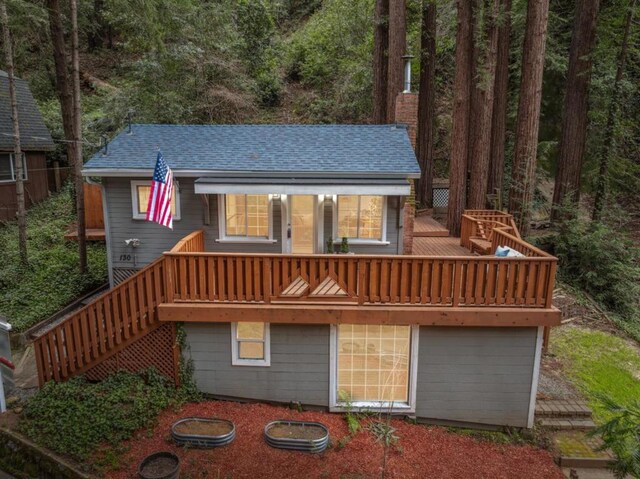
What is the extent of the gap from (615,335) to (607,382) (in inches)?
101

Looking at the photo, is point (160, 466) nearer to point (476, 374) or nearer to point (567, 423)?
point (476, 374)

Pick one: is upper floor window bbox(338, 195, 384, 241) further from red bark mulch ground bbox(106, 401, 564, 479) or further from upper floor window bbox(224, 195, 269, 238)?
red bark mulch ground bbox(106, 401, 564, 479)

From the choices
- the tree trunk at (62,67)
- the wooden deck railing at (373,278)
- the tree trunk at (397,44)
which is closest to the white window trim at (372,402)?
the wooden deck railing at (373,278)

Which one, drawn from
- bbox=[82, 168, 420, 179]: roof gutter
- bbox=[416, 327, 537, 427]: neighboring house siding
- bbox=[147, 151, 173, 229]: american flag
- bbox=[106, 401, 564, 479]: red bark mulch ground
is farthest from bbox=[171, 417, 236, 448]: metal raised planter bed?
bbox=[82, 168, 420, 179]: roof gutter

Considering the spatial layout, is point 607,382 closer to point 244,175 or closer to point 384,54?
point 244,175

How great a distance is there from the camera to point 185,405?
7020mm

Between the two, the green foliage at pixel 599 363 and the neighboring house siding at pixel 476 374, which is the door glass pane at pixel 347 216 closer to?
the neighboring house siding at pixel 476 374

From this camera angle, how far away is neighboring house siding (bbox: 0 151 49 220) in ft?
48.5

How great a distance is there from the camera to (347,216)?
9070 mm

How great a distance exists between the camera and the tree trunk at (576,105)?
1409cm

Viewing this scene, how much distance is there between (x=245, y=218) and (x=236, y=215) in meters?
→ 0.21

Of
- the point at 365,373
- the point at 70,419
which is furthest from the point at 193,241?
the point at 365,373

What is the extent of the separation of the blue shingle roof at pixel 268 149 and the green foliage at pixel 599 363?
5598mm

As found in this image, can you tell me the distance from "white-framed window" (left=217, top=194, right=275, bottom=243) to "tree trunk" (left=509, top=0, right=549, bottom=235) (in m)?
7.77
